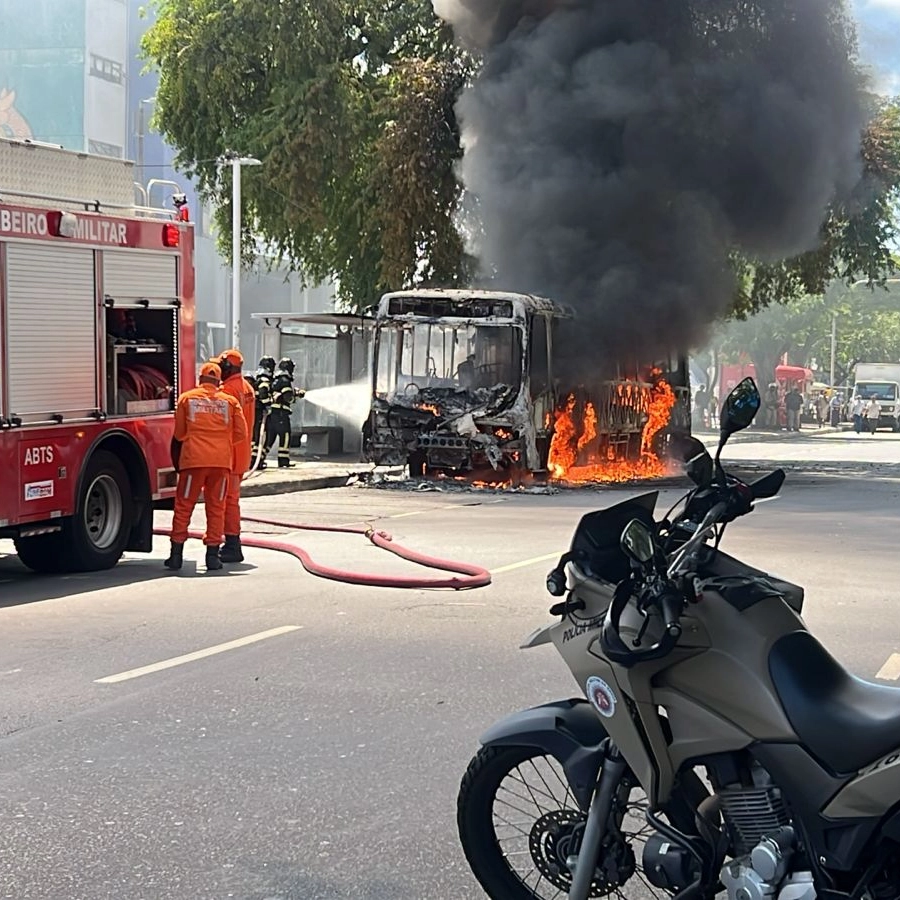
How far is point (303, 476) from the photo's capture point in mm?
19531

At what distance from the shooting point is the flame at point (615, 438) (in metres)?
20.0

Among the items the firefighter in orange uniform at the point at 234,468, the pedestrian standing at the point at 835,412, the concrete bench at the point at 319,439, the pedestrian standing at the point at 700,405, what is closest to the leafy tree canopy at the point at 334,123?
the concrete bench at the point at 319,439

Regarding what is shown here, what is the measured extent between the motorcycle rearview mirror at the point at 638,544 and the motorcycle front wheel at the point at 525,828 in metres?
0.69

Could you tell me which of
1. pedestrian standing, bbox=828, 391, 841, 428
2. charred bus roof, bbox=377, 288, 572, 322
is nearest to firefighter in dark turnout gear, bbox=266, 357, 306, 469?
charred bus roof, bbox=377, 288, 572, 322

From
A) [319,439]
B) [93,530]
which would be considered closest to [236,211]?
[319,439]

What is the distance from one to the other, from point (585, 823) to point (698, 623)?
680mm

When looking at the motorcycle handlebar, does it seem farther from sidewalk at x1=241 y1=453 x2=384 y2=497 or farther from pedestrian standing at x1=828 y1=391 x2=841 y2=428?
pedestrian standing at x1=828 y1=391 x2=841 y2=428

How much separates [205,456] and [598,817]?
7094 mm

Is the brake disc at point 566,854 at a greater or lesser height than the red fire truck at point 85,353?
lesser

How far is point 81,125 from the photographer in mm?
40844

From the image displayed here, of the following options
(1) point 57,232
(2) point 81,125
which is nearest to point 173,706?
(1) point 57,232

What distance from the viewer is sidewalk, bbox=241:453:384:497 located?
59.1ft

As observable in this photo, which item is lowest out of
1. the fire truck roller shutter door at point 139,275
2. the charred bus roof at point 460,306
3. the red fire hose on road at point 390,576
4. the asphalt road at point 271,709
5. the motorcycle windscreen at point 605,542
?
the asphalt road at point 271,709

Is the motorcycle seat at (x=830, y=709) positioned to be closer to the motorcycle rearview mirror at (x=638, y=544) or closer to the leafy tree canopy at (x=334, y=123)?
the motorcycle rearview mirror at (x=638, y=544)
